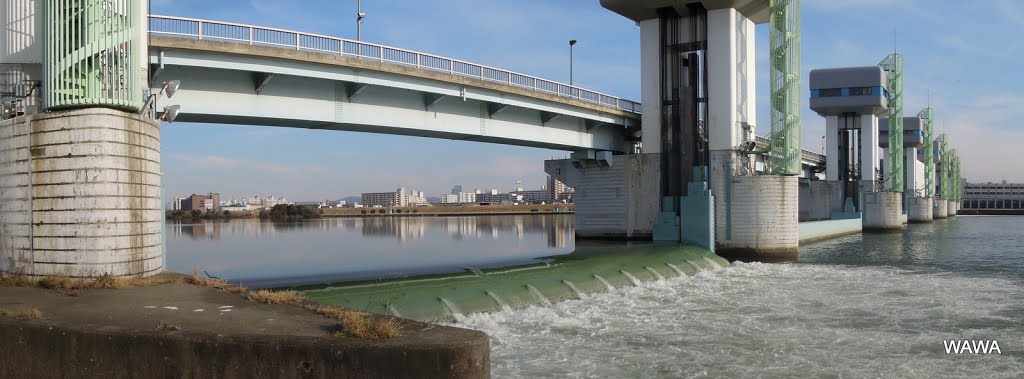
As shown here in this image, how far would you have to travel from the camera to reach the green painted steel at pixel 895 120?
95.3 metres

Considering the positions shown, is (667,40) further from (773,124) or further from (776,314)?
(776,314)

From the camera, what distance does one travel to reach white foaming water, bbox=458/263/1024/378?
1476 cm

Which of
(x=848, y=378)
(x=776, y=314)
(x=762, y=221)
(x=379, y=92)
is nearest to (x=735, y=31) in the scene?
(x=762, y=221)

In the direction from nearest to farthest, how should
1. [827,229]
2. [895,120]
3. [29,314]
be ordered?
[29,314] < [827,229] < [895,120]

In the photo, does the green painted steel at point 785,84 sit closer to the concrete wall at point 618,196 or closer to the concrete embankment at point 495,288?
the concrete wall at point 618,196

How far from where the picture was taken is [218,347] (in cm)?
870

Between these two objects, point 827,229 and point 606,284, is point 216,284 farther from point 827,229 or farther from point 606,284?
point 827,229

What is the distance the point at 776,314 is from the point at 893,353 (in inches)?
211

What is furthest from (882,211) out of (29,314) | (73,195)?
(29,314)

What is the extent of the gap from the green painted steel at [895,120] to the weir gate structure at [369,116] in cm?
2895

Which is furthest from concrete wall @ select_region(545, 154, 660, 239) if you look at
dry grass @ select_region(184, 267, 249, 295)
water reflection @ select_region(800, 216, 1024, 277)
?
dry grass @ select_region(184, 267, 249, 295)

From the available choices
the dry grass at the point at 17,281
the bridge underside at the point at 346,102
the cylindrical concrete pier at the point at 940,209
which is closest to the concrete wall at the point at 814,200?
the cylindrical concrete pier at the point at 940,209

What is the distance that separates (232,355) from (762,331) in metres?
14.1

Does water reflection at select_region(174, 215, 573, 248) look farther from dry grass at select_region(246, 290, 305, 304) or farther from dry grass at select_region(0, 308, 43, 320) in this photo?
dry grass at select_region(0, 308, 43, 320)
